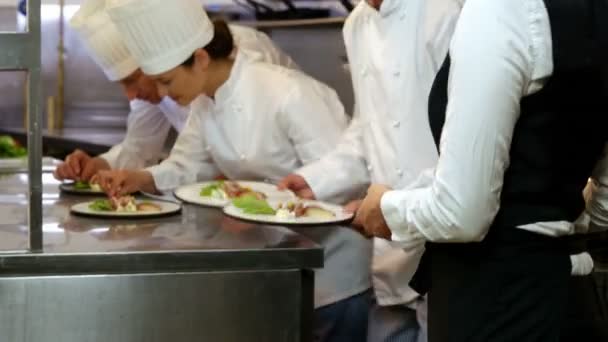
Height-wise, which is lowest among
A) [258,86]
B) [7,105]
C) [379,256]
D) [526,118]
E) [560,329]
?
[7,105]

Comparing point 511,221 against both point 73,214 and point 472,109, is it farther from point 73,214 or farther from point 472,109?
point 73,214

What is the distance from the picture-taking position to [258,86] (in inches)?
95.2

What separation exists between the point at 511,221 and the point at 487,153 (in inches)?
5.7

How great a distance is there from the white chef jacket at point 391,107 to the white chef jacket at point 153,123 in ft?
3.03

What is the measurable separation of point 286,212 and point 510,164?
632 millimetres

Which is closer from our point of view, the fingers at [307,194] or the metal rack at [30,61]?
the metal rack at [30,61]

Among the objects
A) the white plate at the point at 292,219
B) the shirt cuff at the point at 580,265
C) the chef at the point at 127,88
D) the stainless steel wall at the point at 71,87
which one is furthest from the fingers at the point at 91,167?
the stainless steel wall at the point at 71,87

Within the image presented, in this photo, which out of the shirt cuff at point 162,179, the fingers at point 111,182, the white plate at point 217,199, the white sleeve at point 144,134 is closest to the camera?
the white plate at point 217,199

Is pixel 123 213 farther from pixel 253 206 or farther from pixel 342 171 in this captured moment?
pixel 342 171

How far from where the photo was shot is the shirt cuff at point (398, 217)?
148 cm

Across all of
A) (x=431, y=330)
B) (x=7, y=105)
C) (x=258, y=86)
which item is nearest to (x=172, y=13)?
(x=258, y=86)

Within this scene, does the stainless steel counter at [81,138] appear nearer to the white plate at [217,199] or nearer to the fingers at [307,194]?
the white plate at [217,199]

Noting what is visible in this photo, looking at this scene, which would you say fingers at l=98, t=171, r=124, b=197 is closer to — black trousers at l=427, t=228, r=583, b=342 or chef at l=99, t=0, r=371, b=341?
chef at l=99, t=0, r=371, b=341

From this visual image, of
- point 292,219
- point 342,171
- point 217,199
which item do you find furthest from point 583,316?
point 217,199
